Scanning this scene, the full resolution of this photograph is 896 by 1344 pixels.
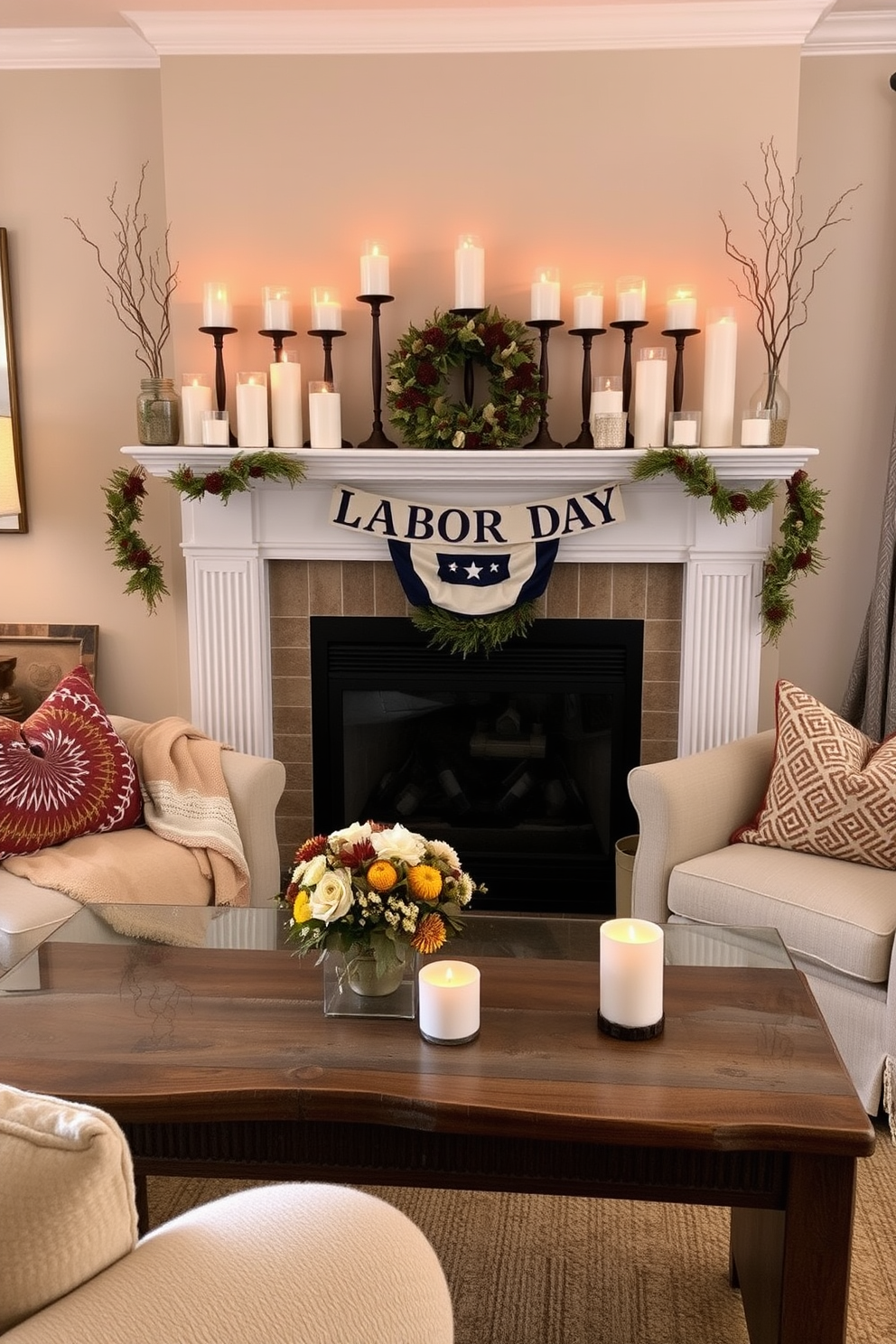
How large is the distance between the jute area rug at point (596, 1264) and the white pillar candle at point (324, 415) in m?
1.92

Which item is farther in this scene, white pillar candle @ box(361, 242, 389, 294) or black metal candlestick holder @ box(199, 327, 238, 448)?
black metal candlestick holder @ box(199, 327, 238, 448)

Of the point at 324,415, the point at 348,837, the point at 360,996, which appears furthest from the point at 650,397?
the point at 360,996

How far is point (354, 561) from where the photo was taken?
338 cm

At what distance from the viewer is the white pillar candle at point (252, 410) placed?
314 centimetres

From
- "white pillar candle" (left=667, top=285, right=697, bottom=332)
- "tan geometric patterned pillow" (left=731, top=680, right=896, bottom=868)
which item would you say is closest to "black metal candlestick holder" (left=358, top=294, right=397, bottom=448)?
"white pillar candle" (left=667, top=285, right=697, bottom=332)

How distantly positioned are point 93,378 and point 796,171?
2.17 m

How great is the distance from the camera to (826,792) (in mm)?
2611

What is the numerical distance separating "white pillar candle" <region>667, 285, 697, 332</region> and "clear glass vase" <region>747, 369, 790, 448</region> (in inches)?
9.8

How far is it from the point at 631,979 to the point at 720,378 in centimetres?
195

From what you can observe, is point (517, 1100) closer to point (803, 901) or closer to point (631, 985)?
point (631, 985)

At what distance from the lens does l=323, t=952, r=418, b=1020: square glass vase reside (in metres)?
1.73

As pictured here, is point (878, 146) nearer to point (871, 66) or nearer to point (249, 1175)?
point (871, 66)

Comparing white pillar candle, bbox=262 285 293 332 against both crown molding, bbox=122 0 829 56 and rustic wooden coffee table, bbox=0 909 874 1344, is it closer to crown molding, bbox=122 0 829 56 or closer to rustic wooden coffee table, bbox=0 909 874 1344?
crown molding, bbox=122 0 829 56

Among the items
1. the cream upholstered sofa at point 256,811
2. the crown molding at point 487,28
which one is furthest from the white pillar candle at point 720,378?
the cream upholstered sofa at point 256,811
